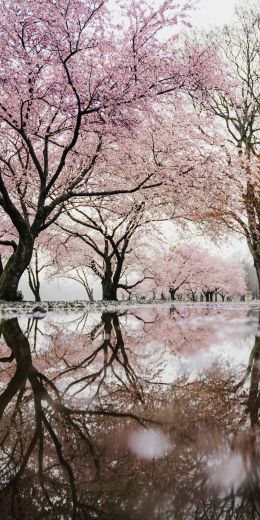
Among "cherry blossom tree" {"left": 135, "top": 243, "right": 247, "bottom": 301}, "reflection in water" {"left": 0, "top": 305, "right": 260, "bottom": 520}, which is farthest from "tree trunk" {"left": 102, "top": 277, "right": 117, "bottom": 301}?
"cherry blossom tree" {"left": 135, "top": 243, "right": 247, "bottom": 301}

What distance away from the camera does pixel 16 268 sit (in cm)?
1292

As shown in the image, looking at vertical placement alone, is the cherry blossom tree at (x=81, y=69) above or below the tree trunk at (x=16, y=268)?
above

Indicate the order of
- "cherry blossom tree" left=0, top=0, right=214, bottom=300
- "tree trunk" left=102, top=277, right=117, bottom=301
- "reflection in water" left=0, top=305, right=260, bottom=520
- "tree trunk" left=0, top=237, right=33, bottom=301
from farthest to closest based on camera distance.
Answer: "tree trunk" left=102, top=277, right=117, bottom=301 < "tree trunk" left=0, top=237, right=33, bottom=301 < "cherry blossom tree" left=0, top=0, right=214, bottom=300 < "reflection in water" left=0, top=305, right=260, bottom=520

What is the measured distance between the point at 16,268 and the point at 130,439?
12.1 metres

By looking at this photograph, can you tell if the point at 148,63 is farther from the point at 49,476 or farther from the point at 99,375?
the point at 49,476

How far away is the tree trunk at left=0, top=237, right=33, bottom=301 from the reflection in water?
398 inches

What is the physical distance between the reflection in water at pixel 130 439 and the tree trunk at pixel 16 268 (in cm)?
1012

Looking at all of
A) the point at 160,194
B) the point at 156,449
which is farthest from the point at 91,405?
the point at 160,194

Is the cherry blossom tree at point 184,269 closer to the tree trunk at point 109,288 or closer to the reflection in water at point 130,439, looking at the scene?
the tree trunk at point 109,288

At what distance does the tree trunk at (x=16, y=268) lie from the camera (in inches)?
505

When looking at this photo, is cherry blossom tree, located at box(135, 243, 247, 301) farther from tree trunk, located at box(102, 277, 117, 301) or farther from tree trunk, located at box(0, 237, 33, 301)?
tree trunk, located at box(0, 237, 33, 301)

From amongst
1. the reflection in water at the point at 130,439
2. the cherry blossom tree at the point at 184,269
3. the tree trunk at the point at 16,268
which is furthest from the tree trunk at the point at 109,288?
the cherry blossom tree at the point at 184,269

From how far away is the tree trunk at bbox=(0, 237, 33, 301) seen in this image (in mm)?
12828

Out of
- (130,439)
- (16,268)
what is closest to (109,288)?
(16,268)
